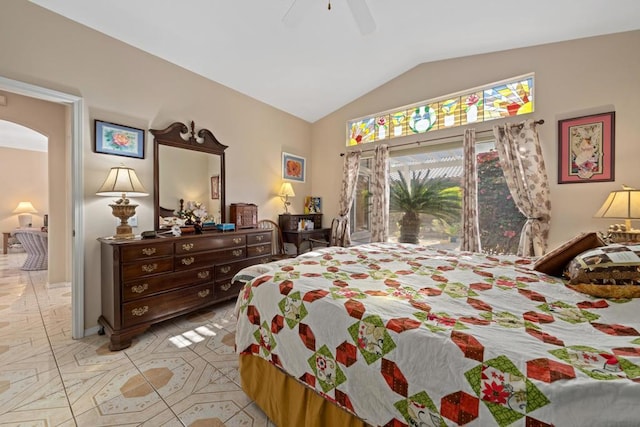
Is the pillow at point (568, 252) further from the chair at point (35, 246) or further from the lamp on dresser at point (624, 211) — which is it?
the chair at point (35, 246)

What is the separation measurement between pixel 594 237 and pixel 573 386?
1318mm

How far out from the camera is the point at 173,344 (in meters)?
2.28

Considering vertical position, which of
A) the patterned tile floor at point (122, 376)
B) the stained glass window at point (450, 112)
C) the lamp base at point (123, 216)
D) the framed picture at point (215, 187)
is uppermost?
the stained glass window at point (450, 112)

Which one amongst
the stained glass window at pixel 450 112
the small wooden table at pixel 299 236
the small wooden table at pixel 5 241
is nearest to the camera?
the stained glass window at pixel 450 112

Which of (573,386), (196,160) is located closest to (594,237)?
(573,386)

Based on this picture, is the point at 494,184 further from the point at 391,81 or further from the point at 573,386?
the point at 573,386

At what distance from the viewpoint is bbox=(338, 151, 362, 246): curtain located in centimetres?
417

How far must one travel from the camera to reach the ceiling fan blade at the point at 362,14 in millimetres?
1866

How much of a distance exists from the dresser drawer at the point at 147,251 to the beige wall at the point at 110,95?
527 millimetres

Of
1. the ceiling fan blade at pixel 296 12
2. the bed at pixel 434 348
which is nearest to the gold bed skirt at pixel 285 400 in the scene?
the bed at pixel 434 348

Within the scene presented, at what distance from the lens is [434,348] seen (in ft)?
2.81

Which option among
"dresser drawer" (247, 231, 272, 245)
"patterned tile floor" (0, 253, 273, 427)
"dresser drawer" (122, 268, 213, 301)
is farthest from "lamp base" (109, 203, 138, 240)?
"dresser drawer" (247, 231, 272, 245)

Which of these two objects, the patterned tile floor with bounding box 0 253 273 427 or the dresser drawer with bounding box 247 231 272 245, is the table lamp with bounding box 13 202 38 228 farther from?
the dresser drawer with bounding box 247 231 272 245

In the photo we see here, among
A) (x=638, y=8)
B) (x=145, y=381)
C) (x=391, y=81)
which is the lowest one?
(x=145, y=381)
